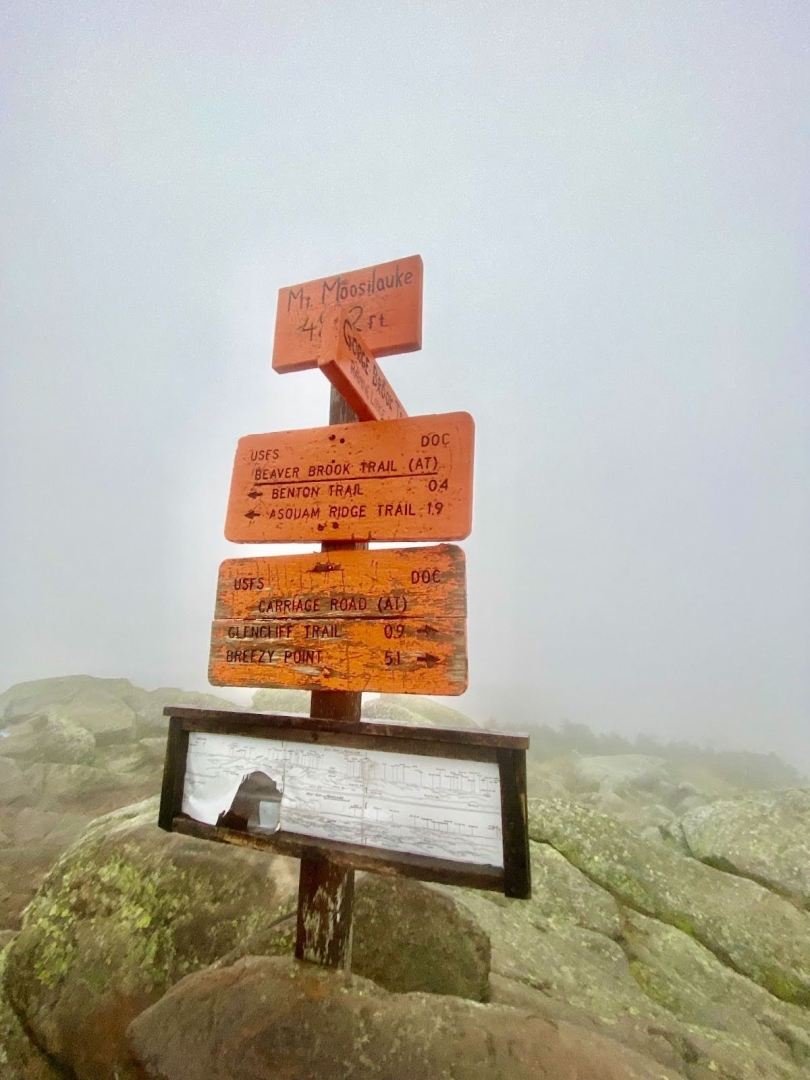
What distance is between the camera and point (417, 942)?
4316mm

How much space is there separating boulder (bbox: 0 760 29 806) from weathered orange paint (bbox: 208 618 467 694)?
70.2 ft

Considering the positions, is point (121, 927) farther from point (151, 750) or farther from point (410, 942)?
point (151, 750)

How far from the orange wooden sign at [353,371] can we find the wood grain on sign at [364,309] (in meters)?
0.49

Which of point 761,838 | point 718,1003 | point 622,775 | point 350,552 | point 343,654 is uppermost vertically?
point 350,552

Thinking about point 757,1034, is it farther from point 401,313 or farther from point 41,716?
point 41,716

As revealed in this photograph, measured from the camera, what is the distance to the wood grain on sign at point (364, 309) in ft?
13.2

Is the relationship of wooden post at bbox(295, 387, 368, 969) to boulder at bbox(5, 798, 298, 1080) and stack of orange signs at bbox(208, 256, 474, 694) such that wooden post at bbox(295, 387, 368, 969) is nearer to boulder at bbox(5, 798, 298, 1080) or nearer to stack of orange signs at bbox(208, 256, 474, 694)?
stack of orange signs at bbox(208, 256, 474, 694)

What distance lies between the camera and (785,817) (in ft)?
30.2

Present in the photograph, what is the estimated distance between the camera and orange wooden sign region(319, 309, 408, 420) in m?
3.08

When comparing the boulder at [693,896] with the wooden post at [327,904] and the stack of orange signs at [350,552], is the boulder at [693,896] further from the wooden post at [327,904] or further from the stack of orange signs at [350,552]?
the stack of orange signs at [350,552]

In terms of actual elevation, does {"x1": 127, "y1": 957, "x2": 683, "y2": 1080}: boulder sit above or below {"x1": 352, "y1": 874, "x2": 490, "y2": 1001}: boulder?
above

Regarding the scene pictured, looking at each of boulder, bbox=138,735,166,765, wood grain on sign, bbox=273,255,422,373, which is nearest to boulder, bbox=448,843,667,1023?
wood grain on sign, bbox=273,255,422,373

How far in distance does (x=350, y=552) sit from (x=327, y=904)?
2536 millimetres

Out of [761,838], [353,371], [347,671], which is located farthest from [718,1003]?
[353,371]
